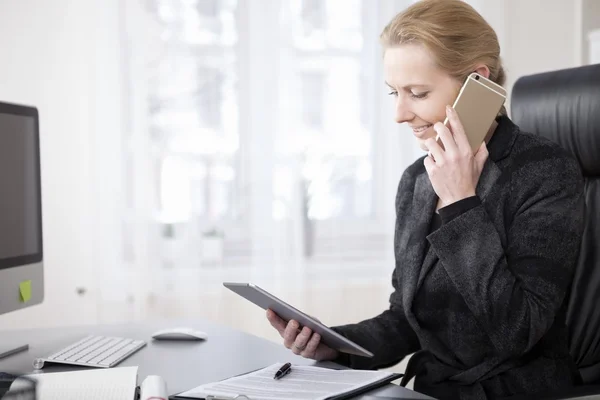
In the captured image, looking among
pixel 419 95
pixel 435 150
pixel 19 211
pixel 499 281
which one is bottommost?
pixel 499 281

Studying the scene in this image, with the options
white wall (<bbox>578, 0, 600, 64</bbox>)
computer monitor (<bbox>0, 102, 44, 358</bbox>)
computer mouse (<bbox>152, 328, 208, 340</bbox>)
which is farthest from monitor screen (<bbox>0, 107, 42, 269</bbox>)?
white wall (<bbox>578, 0, 600, 64</bbox>)

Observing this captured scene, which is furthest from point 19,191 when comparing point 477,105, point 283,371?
point 477,105

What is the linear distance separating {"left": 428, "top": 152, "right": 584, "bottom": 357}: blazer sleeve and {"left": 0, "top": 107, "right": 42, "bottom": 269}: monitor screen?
2.88ft

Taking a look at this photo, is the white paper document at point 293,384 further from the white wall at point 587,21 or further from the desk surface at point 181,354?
the white wall at point 587,21

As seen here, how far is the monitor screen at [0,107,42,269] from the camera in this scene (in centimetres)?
157

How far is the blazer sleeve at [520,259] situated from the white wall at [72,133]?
1711 millimetres

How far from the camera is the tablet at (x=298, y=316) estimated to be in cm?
128

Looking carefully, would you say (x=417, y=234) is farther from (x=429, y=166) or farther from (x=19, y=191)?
(x=19, y=191)

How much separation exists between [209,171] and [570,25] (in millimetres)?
1739

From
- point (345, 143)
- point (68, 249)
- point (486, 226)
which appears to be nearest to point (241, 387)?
point (486, 226)

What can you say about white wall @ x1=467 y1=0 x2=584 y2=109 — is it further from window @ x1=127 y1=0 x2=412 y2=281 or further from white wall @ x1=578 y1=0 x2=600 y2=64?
window @ x1=127 y1=0 x2=412 y2=281

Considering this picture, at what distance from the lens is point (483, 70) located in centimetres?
146

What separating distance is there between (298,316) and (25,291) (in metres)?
0.67

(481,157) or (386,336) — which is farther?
(386,336)
